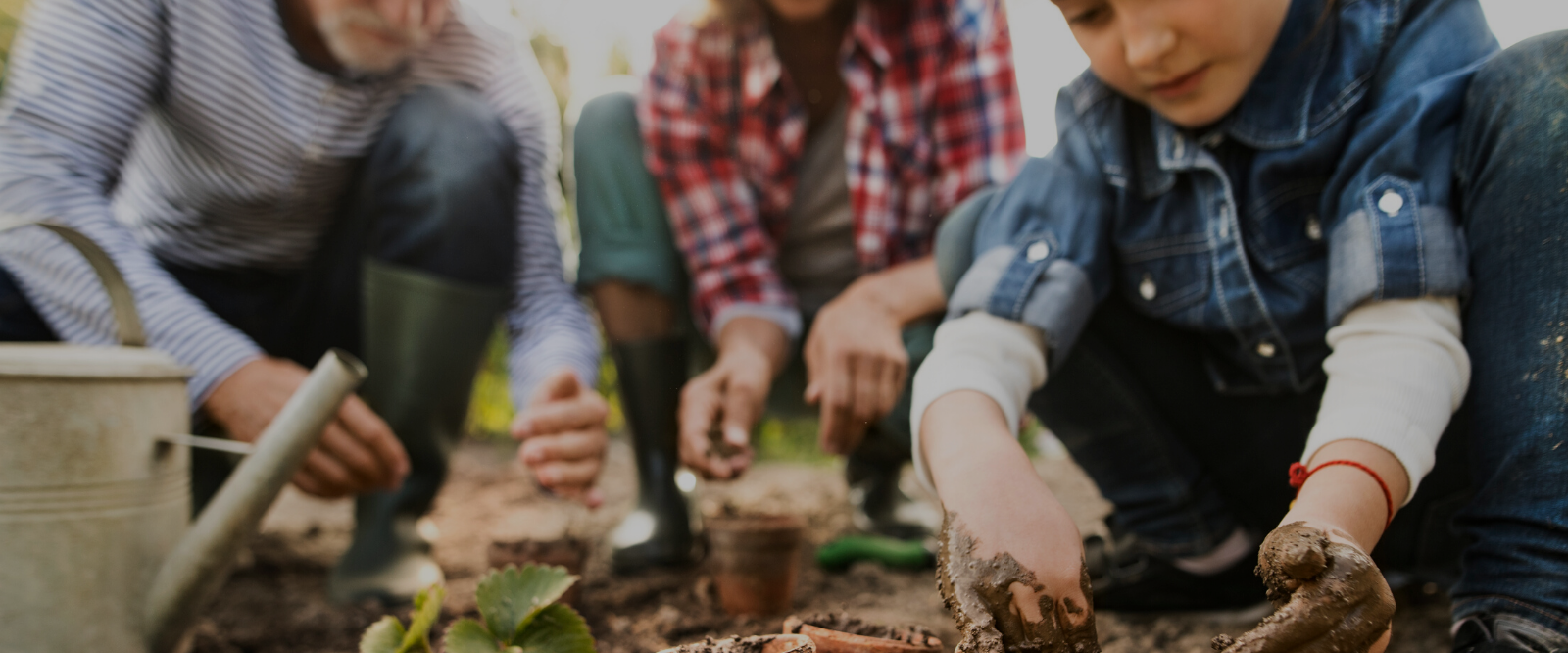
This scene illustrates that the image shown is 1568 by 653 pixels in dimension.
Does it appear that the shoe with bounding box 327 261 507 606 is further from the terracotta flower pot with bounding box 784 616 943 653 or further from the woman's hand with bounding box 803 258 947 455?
the terracotta flower pot with bounding box 784 616 943 653

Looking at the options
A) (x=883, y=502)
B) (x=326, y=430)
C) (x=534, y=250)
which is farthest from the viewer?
(x=883, y=502)

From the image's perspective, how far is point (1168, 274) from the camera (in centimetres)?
130

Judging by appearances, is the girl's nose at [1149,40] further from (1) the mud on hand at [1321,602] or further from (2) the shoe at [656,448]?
(2) the shoe at [656,448]

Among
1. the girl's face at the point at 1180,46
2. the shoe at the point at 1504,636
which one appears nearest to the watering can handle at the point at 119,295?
the girl's face at the point at 1180,46

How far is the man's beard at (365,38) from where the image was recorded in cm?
173

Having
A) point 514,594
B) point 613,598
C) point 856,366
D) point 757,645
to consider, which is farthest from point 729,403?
point 757,645

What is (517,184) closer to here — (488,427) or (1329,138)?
(1329,138)

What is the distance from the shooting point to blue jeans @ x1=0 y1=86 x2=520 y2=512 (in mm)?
1779

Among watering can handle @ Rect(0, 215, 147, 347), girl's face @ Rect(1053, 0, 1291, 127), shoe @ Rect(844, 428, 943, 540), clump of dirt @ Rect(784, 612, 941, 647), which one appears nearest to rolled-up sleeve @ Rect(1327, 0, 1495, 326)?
girl's face @ Rect(1053, 0, 1291, 127)

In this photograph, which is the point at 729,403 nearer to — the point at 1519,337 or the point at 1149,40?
the point at 1149,40

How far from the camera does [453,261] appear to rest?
1.78m

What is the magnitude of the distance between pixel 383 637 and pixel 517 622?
0.46 feet

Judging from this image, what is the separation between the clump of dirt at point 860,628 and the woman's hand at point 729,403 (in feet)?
2.02

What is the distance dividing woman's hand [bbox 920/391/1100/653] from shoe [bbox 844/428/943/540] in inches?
54.1
